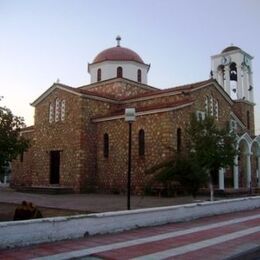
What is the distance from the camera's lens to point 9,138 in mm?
13352

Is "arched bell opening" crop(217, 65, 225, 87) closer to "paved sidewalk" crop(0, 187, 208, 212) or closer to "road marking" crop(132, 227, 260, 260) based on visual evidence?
"paved sidewalk" crop(0, 187, 208, 212)

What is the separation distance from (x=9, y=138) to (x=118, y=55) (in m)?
24.4

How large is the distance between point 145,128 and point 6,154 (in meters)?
14.1

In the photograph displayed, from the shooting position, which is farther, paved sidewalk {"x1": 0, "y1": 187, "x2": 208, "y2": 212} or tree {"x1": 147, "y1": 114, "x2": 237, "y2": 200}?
tree {"x1": 147, "y1": 114, "x2": 237, "y2": 200}

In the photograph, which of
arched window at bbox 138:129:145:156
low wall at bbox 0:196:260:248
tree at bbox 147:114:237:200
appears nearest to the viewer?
low wall at bbox 0:196:260:248

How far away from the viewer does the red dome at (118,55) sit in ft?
119

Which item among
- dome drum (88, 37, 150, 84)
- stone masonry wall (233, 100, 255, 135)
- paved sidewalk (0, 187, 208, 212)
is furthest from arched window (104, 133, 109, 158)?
stone masonry wall (233, 100, 255, 135)

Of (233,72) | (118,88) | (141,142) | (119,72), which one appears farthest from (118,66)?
(141,142)

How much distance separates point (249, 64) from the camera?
124 ft

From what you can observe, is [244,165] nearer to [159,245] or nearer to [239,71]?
[239,71]

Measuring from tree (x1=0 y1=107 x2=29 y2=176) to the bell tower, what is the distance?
2589 centimetres

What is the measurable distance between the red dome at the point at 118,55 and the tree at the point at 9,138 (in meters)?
23.4

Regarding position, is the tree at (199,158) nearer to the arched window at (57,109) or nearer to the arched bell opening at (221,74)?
the arched window at (57,109)

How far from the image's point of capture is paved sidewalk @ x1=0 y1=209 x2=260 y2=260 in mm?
8039
